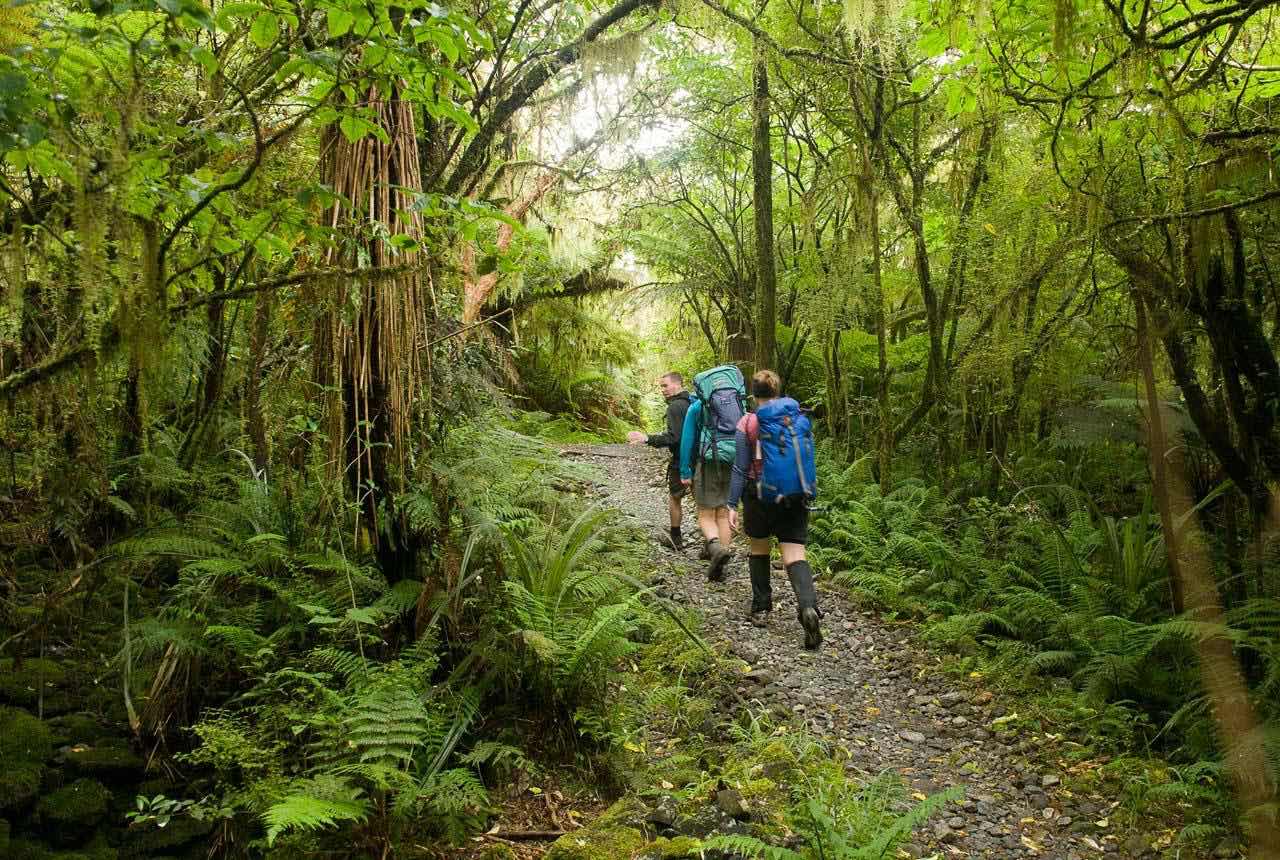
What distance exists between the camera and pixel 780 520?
608cm

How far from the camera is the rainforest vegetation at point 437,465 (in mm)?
2801

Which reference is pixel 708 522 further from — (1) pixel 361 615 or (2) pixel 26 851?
(2) pixel 26 851

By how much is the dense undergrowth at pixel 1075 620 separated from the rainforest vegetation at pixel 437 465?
0.12 ft

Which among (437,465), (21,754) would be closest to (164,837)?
(21,754)

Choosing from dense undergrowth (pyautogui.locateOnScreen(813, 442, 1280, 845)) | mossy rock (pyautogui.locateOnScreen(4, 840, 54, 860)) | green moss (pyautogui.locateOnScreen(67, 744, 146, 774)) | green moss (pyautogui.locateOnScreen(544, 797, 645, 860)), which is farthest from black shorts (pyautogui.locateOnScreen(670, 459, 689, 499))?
mossy rock (pyautogui.locateOnScreen(4, 840, 54, 860))

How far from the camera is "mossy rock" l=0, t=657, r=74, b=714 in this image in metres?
3.46

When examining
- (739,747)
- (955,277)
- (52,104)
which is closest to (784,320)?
(955,277)

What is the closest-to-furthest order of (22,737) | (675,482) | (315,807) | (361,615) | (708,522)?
(315,807) → (22,737) → (361,615) → (708,522) → (675,482)

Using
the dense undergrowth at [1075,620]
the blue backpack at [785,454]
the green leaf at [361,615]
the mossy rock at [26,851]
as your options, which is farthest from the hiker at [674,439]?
the mossy rock at [26,851]

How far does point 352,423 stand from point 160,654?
5.09ft

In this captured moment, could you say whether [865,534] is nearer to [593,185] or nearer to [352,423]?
[352,423]

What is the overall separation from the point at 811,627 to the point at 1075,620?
1952 millimetres

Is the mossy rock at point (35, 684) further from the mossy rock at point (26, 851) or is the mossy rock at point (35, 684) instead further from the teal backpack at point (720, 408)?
the teal backpack at point (720, 408)

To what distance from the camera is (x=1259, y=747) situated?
3738 millimetres
